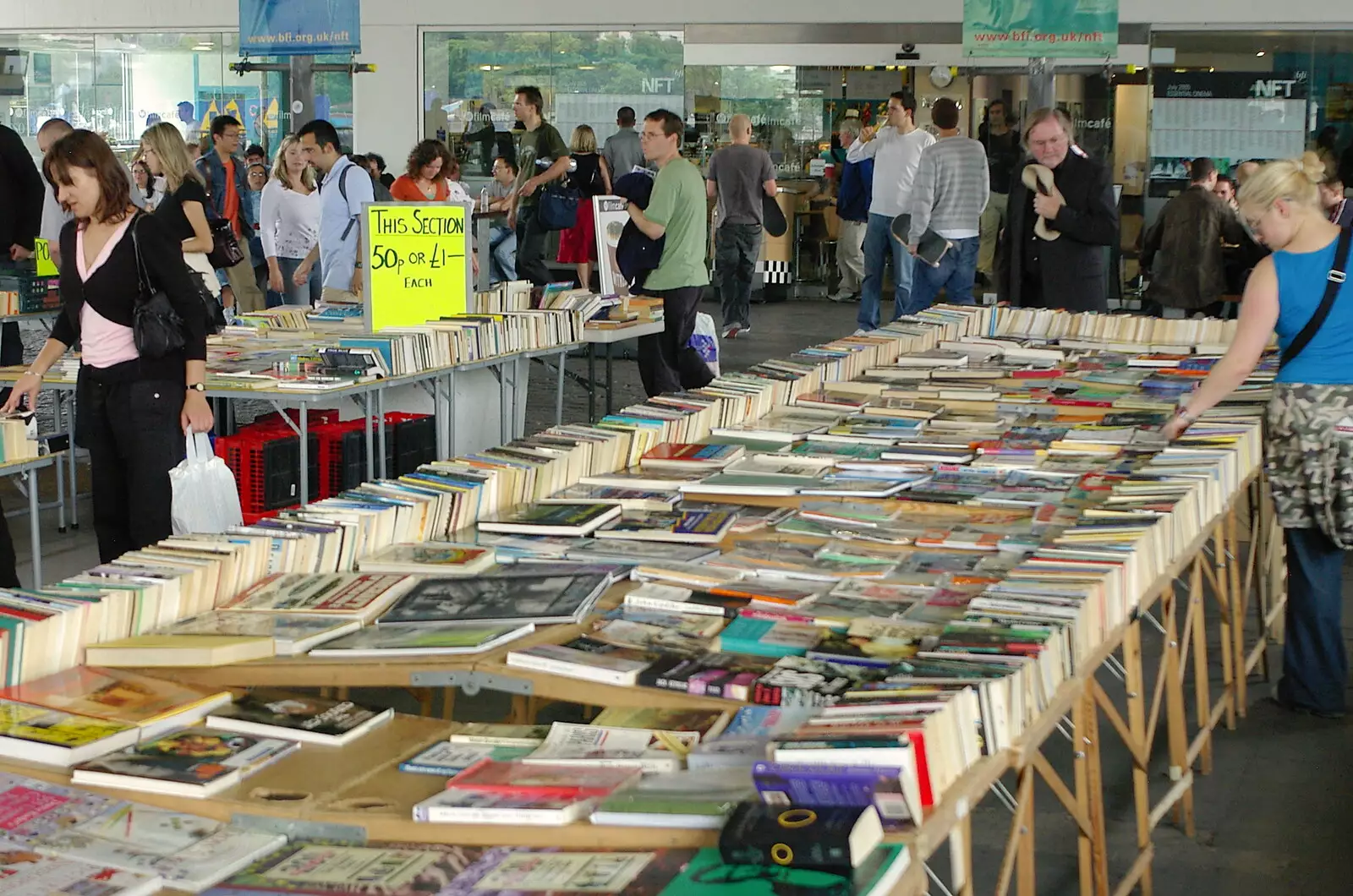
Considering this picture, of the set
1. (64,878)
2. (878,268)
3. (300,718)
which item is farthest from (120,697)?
(878,268)

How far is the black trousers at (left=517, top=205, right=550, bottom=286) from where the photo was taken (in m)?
12.5

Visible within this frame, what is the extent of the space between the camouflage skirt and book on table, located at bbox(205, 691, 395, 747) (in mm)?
2908

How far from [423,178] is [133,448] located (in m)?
5.39

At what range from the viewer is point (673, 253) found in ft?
27.0

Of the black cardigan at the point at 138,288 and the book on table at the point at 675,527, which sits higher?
the black cardigan at the point at 138,288

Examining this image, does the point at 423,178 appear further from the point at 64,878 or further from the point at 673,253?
the point at 64,878

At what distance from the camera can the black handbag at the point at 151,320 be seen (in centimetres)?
471

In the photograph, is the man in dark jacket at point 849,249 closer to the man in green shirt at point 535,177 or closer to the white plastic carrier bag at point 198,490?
the man in green shirt at point 535,177

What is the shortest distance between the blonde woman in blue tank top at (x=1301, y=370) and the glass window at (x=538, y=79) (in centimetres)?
1293

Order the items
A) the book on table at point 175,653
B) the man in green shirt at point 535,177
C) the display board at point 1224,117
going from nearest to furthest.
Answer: the book on table at point 175,653
the man in green shirt at point 535,177
the display board at point 1224,117

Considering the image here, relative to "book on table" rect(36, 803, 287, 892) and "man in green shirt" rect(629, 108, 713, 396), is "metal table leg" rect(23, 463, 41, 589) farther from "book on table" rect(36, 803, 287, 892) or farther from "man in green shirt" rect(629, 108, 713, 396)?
"book on table" rect(36, 803, 287, 892)

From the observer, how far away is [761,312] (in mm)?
15773

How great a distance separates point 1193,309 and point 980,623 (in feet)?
30.8

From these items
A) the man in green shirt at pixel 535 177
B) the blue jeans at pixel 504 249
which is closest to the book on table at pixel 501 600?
the man in green shirt at pixel 535 177
